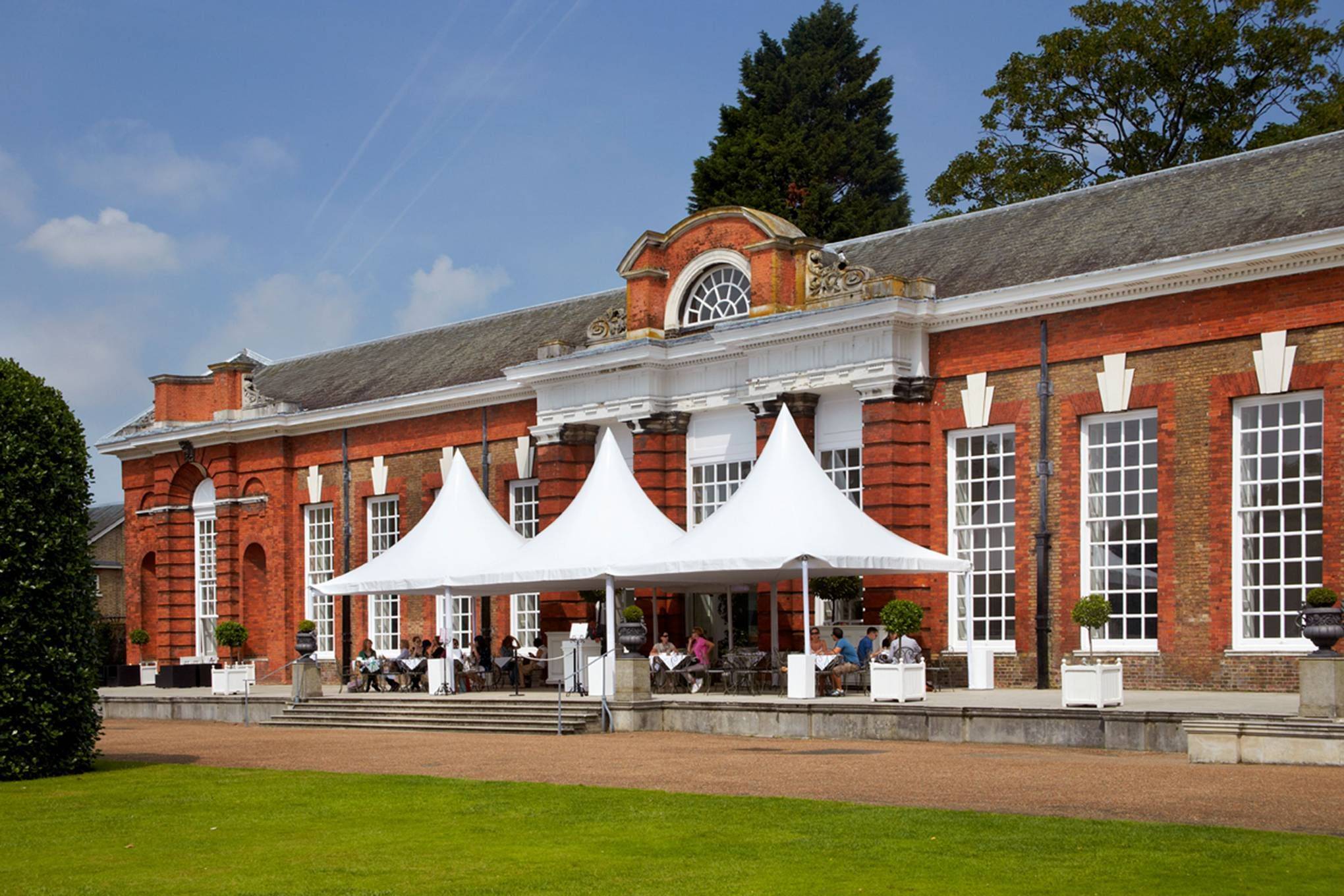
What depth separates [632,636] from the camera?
21703 mm

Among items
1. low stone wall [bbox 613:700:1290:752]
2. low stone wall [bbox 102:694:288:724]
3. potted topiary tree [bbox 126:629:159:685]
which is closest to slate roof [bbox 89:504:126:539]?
potted topiary tree [bbox 126:629:159:685]

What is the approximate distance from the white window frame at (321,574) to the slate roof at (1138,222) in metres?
14.7

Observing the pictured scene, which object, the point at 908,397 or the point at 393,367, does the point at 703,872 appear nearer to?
the point at 908,397

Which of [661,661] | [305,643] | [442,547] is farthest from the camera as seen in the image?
[305,643]

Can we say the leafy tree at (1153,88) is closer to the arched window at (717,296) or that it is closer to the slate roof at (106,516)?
the arched window at (717,296)

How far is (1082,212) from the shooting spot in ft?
83.1

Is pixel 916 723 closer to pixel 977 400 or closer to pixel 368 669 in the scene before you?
pixel 977 400

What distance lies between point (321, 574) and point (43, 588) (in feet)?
63.4

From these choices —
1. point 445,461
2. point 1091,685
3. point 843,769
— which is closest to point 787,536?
point 1091,685

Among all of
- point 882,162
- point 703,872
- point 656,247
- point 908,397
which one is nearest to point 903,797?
point 703,872

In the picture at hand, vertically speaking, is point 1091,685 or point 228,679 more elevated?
point 1091,685

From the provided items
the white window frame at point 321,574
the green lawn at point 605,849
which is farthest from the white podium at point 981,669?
the white window frame at point 321,574

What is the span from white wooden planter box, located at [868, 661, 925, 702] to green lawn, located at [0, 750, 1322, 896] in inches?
268

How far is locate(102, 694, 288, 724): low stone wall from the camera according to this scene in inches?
1053
